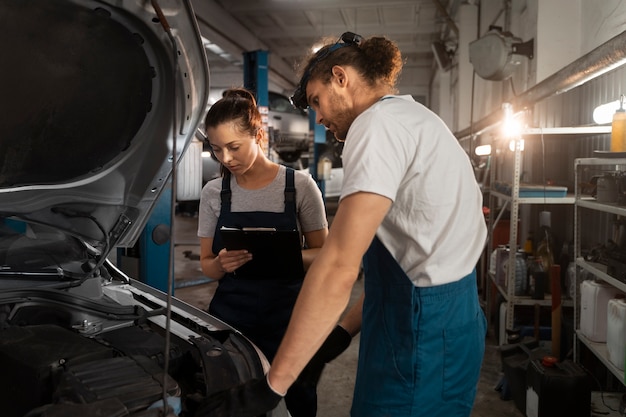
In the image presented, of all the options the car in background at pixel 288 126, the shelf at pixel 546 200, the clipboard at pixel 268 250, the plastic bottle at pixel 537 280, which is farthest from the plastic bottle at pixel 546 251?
the car in background at pixel 288 126

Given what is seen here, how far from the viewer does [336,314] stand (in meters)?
1.07

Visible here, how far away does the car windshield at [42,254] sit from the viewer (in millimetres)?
1768

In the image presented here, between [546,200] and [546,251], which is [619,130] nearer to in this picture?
[546,200]

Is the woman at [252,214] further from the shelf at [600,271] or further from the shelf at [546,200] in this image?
the shelf at [546,200]

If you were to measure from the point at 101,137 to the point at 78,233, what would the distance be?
1.37 feet

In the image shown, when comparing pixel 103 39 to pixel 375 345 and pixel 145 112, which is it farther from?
pixel 375 345

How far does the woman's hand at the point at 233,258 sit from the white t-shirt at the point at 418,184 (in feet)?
2.36

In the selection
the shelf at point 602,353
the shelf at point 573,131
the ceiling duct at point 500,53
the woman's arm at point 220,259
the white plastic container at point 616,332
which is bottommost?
the shelf at point 602,353

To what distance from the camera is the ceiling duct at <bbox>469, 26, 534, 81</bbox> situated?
4305 millimetres

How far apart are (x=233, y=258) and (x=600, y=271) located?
1.81 meters

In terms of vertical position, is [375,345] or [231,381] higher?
[375,345]

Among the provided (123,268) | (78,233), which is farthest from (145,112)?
(123,268)

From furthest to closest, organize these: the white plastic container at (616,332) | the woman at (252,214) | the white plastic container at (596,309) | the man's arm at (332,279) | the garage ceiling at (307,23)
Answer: the garage ceiling at (307,23)
the white plastic container at (596,309)
the white plastic container at (616,332)
the woman at (252,214)
the man's arm at (332,279)

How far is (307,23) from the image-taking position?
9773 millimetres
